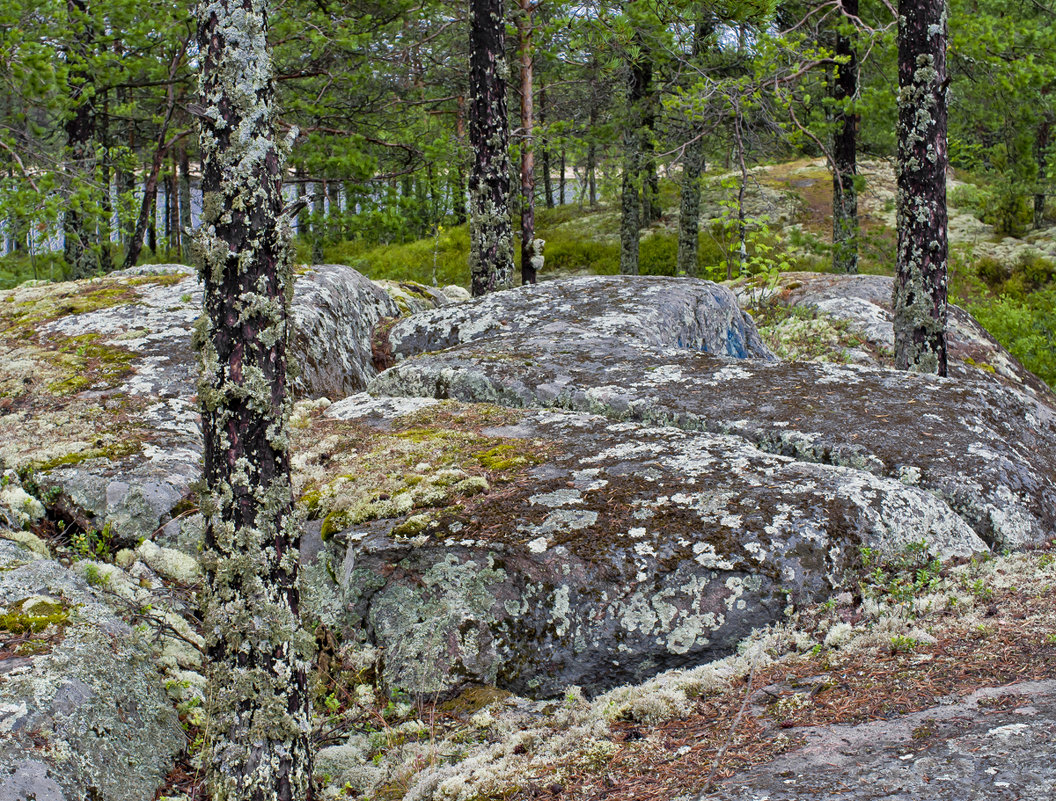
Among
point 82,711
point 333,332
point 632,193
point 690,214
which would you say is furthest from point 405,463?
point 690,214

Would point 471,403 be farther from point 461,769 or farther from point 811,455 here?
point 461,769

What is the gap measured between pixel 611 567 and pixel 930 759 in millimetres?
1935

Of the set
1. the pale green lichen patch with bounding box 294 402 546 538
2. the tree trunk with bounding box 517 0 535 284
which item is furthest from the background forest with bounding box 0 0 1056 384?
the pale green lichen patch with bounding box 294 402 546 538

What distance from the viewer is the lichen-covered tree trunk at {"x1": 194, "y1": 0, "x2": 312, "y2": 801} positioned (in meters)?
3.16

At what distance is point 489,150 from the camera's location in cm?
1094

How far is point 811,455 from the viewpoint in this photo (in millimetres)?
5480

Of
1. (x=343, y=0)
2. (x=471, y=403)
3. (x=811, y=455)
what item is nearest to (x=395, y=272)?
(x=343, y=0)

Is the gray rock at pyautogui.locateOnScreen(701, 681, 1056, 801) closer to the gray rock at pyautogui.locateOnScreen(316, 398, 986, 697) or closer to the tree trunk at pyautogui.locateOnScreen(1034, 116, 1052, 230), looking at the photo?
the gray rock at pyautogui.locateOnScreen(316, 398, 986, 697)

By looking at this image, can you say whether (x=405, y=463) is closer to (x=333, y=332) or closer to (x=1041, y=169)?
(x=333, y=332)

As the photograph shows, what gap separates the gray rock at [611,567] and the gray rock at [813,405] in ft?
1.48

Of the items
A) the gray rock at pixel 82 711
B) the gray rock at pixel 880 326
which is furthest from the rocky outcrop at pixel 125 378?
the gray rock at pixel 880 326

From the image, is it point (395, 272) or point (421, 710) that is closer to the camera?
point (421, 710)

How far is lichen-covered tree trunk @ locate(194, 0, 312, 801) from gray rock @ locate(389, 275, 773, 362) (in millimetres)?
4928

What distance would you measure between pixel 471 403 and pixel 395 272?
2332 centimetres
